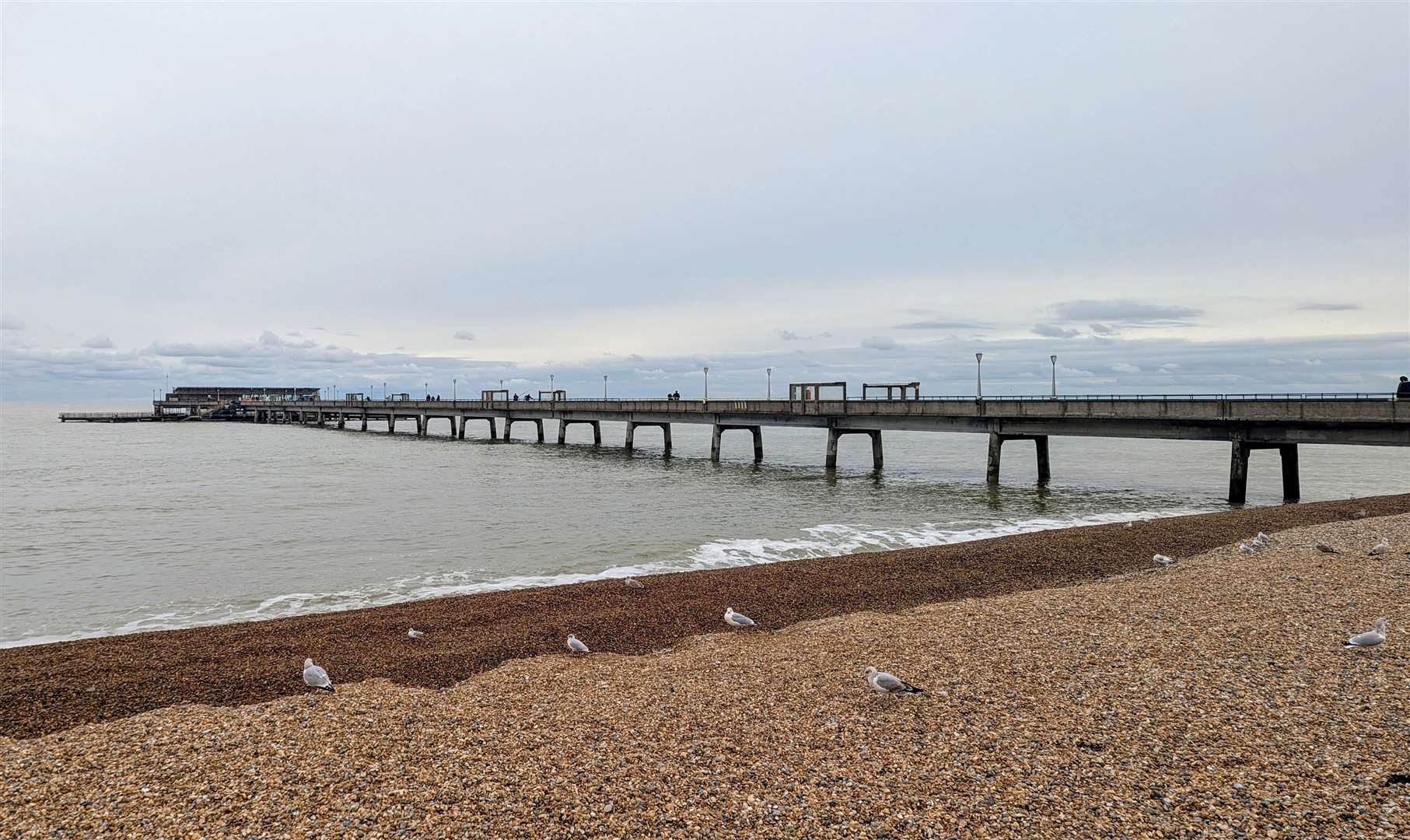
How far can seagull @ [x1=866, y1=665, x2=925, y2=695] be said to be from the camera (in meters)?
7.70

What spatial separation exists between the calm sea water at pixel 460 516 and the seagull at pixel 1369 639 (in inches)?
515

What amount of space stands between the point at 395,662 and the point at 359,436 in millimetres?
103353

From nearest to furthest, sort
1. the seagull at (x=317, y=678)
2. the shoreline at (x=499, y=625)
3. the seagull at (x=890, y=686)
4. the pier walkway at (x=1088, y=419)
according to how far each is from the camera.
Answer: the seagull at (x=890, y=686) < the seagull at (x=317, y=678) < the shoreline at (x=499, y=625) < the pier walkway at (x=1088, y=419)

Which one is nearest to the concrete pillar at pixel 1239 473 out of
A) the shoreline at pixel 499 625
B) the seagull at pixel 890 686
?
the shoreline at pixel 499 625

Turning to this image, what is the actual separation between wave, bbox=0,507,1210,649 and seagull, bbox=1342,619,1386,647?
12.3 meters

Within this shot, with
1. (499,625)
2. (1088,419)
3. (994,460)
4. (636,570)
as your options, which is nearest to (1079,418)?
(1088,419)

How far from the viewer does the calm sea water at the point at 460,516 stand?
17.4 meters

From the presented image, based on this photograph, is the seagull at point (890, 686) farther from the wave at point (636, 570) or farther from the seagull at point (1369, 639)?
the wave at point (636, 570)

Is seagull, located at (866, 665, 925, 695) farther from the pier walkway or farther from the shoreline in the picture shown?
the pier walkway

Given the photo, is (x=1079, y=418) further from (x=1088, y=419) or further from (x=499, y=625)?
(x=499, y=625)

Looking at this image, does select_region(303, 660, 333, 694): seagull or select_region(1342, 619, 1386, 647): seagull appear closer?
select_region(1342, 619, 1386, 647): seagull

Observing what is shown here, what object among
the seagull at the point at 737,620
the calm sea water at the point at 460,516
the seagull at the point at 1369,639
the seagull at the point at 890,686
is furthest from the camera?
the calm sea water at the point at 460,516

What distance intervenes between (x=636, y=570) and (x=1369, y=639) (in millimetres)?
14138

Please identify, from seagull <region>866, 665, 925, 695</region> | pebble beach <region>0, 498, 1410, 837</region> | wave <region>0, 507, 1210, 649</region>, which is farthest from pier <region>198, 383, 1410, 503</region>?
seagull <region>866, 665, 925, 695</region>
